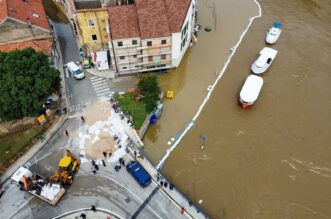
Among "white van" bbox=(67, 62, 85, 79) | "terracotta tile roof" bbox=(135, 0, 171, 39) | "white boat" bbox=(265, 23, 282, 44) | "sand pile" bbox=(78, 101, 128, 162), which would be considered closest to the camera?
"sand pile" bbox=(78, 101, 128, 162)

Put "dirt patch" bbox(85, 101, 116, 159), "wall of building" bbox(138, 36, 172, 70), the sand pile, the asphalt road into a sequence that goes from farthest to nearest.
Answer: "wall of building" bbox(138, 36, 172, 70) → "dirt patch" bbox(85, 101, 116, 159) → the sand pile → the asphalt road

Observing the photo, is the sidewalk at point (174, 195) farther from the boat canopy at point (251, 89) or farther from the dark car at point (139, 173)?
the boat canopy at point (251, 89)

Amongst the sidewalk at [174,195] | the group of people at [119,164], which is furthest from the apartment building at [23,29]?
the sidewalk at [174,195]

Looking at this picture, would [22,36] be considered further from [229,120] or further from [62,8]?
[229,120]

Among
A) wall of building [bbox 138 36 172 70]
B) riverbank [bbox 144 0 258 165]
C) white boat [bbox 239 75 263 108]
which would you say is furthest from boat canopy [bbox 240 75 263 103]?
wall of building [bbox 138 36 172 70]

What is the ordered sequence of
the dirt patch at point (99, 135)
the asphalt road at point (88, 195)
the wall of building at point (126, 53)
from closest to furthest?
1. the asphalt road at point (88, 195)
2. the dirt patch at point (99, 135)
3. the wall of building at point (126, 53)

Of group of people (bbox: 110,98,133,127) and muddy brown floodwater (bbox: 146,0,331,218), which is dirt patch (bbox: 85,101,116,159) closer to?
group of people (bbox: 110,98,133,127)

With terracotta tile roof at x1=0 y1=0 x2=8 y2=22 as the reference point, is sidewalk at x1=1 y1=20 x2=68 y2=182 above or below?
below

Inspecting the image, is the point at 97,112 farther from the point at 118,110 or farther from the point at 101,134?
the point at 101,134
